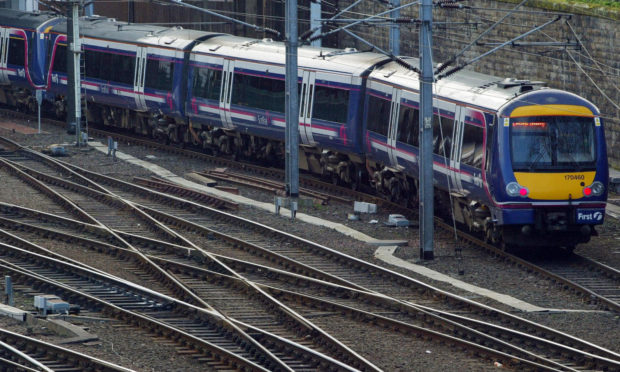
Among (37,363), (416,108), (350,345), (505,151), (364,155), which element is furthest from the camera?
(364,155)

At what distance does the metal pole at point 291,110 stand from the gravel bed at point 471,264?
840mm

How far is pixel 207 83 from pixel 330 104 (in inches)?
233

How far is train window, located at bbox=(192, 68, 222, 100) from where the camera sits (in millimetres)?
33719

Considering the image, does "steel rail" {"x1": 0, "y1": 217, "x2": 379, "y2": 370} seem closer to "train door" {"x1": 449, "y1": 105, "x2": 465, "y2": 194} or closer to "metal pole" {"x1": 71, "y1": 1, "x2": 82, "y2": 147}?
"train door" {"x1": 449, "y1": 105, "x2": 465, "y2": 194}

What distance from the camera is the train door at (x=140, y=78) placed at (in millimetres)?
36688

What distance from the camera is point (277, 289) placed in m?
19.0

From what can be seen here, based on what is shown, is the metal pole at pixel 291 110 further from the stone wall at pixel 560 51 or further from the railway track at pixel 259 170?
the stone wall at pixel 560 51

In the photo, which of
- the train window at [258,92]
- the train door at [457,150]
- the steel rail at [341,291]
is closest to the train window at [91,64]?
the train window at [258,92]

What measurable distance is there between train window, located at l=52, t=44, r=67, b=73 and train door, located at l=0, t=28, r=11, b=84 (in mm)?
3516

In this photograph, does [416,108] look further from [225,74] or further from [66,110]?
[66,110]

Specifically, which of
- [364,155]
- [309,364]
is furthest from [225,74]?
[309,364]

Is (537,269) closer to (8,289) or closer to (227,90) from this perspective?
(8,289)

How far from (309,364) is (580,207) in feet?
25.8

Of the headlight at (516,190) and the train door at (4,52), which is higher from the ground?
the headlight at (516,190)
